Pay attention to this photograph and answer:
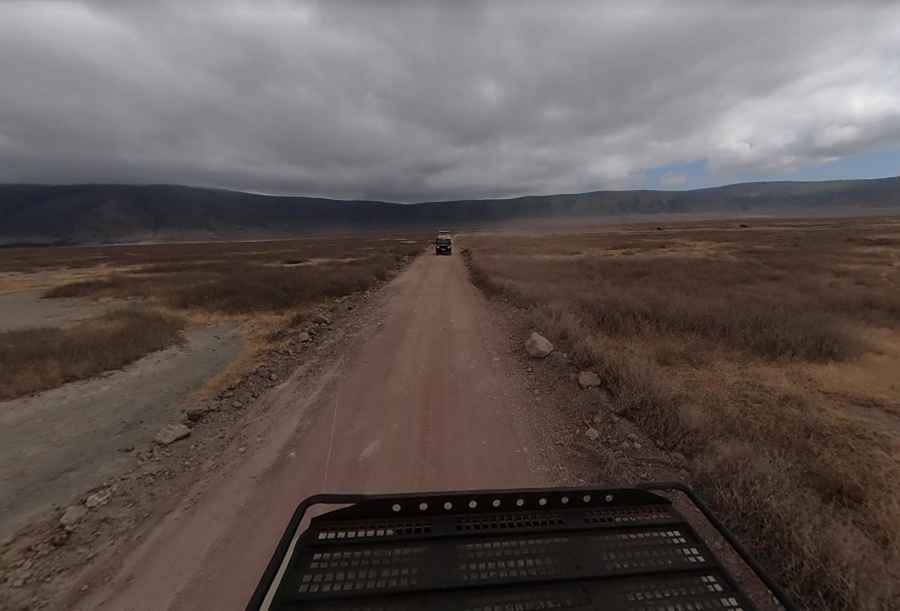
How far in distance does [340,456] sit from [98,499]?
104 inches

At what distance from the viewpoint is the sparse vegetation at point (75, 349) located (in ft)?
26.5

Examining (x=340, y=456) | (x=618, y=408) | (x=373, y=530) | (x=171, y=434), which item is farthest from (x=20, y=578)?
(x=618, y=408)

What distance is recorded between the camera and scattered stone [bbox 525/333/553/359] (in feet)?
24.2

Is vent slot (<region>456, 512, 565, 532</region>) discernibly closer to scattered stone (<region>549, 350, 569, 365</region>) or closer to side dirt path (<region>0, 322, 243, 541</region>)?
scattered stone (<region>549, 350, 569, 365</region>)

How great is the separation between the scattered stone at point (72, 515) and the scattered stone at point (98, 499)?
57mm

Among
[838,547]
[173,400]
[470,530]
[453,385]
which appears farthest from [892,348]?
[173,400]

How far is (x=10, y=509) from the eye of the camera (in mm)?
4145

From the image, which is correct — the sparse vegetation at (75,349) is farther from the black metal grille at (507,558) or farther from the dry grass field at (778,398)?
the dry grass field at (778,398)

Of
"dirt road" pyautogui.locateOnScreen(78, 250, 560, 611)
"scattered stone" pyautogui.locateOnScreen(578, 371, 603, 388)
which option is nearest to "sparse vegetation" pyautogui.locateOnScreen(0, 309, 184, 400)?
"dirt road" pyautogui.locateOnScreen(78, 250, 560, 611)

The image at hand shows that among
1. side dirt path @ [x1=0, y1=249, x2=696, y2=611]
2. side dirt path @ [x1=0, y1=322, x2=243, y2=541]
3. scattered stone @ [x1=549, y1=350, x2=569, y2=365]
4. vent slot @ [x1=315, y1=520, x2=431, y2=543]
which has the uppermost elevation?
vent slot @ [x1=315, y1=520, x2=431, y2=543]

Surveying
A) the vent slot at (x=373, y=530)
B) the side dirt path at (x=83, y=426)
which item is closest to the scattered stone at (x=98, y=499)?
the side dirt path at (x=83, y=426)

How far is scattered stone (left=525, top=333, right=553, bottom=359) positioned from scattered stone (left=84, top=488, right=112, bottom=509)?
21.8ft

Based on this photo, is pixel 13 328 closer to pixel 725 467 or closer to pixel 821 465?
pixel 725 467

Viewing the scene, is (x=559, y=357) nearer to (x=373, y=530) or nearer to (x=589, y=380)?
(x=589, y=380)
